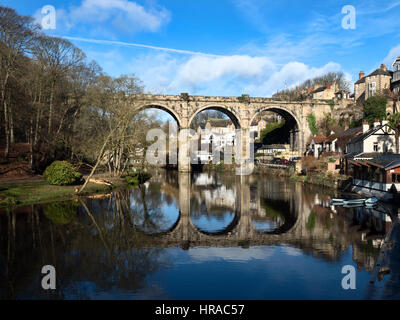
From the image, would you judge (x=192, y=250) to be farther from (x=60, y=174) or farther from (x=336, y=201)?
(x=60, y=174)

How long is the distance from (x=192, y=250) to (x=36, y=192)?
1671 centimetres

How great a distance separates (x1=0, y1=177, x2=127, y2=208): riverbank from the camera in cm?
2232

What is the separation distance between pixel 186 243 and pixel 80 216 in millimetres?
8155

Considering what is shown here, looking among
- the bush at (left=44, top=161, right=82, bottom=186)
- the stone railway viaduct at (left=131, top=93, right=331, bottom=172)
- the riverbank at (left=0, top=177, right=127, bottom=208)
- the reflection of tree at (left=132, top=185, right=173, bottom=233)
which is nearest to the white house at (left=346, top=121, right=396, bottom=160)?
the reflection of tree at (left=132, top=185, right=173, bottom=233)

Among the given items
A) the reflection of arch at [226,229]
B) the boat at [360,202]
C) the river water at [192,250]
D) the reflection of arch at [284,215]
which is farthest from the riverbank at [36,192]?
the boat at [360,202]

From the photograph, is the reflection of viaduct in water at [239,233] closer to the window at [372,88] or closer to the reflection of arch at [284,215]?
the reflection of arch at [284,215]

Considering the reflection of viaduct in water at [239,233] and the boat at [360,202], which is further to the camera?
the boat at [360,202]

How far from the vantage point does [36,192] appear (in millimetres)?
24750

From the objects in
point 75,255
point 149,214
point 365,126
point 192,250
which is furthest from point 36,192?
point 365,126

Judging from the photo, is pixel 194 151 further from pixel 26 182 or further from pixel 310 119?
pixel 26 182

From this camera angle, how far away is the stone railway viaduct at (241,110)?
54812mm

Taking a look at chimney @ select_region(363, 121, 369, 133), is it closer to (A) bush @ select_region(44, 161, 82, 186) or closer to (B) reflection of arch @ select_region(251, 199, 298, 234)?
(B) reflection of arch @ select_region(251, 199, 298, 234)

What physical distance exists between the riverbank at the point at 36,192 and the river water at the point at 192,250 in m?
1.59

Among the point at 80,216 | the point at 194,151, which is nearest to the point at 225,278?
the point at 80,216
